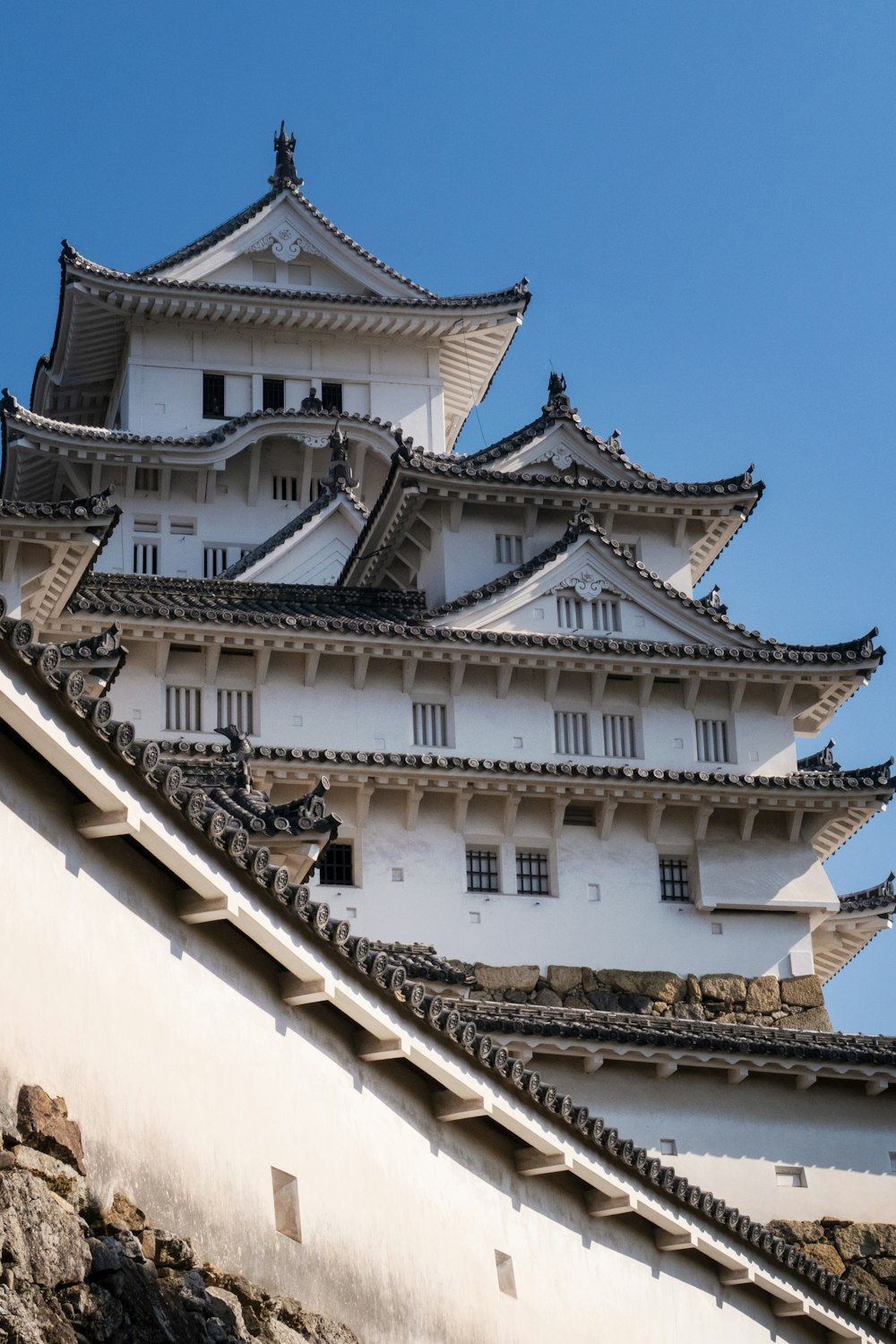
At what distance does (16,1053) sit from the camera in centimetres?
1248

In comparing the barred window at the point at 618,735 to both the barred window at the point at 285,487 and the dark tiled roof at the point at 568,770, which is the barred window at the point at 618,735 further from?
the barred window at the point at 285,487

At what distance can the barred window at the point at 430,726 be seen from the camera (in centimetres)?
3331

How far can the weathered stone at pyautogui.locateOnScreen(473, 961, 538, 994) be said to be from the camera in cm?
3122

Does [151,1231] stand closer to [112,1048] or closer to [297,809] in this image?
[112,1048]

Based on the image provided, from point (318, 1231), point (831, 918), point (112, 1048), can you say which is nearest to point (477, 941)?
point (831, 918)

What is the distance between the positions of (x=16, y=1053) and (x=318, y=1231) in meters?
3.59

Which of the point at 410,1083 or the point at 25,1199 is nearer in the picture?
the point at 25,1199

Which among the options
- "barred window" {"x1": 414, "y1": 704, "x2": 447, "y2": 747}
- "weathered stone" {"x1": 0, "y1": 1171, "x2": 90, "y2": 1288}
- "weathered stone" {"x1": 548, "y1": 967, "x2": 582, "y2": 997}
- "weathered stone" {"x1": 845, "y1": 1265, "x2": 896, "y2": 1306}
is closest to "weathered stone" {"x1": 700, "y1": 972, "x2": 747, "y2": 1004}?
"weathered stone" {"x1": 548, "y1": 967, "x2": 582, "y2": 997}

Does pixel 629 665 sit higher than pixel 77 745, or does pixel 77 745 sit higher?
pixel 629 665

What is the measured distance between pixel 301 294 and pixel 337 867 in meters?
20.1

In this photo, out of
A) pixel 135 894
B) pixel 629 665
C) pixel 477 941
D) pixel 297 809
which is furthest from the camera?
pixel 629 665

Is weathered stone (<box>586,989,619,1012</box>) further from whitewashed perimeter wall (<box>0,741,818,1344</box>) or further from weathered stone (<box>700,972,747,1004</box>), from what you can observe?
whitewashed perimeter wall (<box>0,741,818,1344</box>)

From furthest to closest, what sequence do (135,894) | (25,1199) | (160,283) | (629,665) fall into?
(160,283)
(629,665)
(135,894)
(25,1199)

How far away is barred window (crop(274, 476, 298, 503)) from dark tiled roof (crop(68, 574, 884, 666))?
35.8ft
